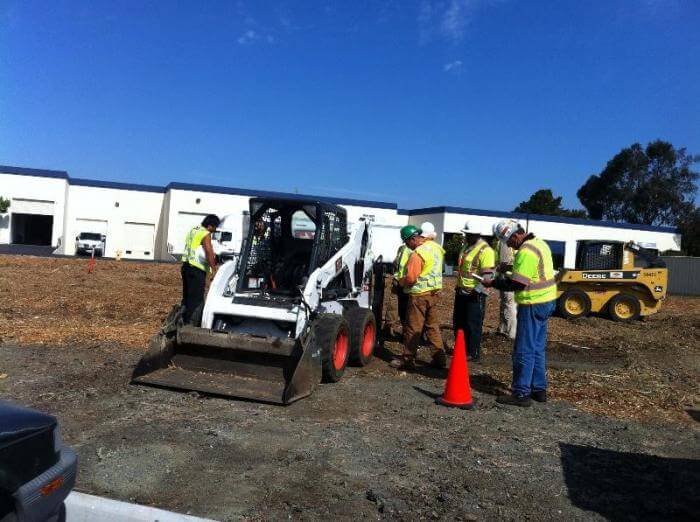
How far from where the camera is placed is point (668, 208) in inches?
2584

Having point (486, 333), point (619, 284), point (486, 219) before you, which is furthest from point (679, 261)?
point (486, 333)

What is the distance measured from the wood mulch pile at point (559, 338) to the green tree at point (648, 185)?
177 feet

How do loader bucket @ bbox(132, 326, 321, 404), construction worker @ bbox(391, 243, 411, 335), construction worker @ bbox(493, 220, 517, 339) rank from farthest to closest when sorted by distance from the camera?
1. construction worker @ bbox(493, 220, 517, 339)
2. construction worker @ bbox(391, 243, 411, 335)
3. loader bucket @ bbox(132, 326, 321, 404)

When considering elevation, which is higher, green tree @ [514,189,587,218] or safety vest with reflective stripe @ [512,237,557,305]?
green tree @ [514,189,587,218]

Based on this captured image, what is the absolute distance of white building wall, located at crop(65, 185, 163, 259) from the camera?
146 ft

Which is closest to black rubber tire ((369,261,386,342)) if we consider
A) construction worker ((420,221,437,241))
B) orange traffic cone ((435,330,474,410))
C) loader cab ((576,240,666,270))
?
construction worker ((420,221,437,241))

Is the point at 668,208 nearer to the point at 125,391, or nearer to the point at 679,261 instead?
the point at 679,261

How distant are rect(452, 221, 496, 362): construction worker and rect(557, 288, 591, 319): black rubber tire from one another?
7875 millimetres

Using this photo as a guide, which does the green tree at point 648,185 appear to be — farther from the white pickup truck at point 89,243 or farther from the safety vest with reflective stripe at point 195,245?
the safety vest with reflective stripe at point 195,245

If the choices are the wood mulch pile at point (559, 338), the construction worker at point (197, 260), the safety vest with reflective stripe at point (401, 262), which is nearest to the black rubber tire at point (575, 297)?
the wood mulch pile at point (559, 338)

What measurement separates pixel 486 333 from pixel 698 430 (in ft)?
18.6

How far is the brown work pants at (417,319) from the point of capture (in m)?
7.83

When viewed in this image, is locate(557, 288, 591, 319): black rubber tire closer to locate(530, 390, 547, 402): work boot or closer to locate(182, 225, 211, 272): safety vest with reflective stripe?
locate(530, 390, 547, 402): work boot

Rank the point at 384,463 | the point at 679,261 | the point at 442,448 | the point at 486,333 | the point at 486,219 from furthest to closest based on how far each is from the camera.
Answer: the point at 486,219, the point at 679,261, the point at 486,333, the point at 442,448, the point at 384,463
